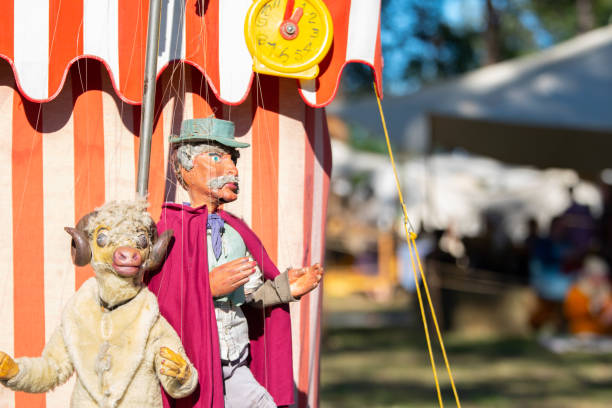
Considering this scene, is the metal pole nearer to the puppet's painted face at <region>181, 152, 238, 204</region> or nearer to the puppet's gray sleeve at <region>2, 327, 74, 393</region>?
the puppet's painted face at <region>181, 152, 238, 204</region>

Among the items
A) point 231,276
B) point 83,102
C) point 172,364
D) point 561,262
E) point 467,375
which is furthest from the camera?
point 561,262

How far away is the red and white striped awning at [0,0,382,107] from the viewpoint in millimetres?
3369

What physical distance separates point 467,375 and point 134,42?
5896 mm

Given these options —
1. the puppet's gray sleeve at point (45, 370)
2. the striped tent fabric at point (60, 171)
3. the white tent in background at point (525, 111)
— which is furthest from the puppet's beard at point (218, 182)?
the white tent in background at point (525, 111)

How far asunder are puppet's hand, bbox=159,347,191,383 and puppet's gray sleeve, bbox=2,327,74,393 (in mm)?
319

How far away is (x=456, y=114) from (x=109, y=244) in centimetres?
671

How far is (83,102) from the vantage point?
356 centimetres

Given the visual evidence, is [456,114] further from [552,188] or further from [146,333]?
[552,188]

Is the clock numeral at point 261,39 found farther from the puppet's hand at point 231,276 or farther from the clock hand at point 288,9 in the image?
the puppet's hand at point 231,276

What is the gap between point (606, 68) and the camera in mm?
8695

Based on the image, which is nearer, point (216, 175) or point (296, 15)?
point (216, 175)

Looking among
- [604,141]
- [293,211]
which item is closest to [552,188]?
[604,141]

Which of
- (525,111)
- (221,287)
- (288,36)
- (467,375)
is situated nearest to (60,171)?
(221,287)

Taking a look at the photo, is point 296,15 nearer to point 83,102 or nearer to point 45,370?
point 83,102
